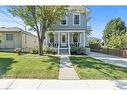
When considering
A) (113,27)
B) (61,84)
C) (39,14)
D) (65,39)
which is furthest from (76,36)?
(113,27)

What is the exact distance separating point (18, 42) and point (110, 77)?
20841mm

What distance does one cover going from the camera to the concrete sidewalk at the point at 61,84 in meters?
9.20

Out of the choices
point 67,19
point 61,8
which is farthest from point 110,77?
point 67,19

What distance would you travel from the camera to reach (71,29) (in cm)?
2925

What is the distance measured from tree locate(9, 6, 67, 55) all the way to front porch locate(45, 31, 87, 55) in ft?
24.4

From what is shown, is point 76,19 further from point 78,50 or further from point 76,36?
point 78,50

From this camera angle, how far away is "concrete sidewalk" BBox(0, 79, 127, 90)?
9.20 meters

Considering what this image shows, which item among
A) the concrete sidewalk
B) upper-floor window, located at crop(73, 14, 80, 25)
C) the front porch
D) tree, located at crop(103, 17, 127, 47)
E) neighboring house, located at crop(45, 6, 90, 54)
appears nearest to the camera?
the concrete sidewalk

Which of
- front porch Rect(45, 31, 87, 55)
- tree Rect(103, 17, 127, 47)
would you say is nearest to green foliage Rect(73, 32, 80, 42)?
front porch Rect(45, 31, 87, 55)

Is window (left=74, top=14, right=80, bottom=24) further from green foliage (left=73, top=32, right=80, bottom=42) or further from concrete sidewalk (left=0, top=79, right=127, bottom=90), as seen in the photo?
concrete sidewalk (left=0, top=79, right=127, bottom=90)

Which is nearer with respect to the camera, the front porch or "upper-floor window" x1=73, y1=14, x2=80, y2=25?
the front porch

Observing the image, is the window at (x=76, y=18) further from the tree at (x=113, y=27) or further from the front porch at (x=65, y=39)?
the tree at (x=113, y=27)

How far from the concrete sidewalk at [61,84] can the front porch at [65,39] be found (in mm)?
18453

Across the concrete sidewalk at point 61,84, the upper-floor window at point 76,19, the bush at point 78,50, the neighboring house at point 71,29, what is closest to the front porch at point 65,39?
the neighboring house at point 71,29
